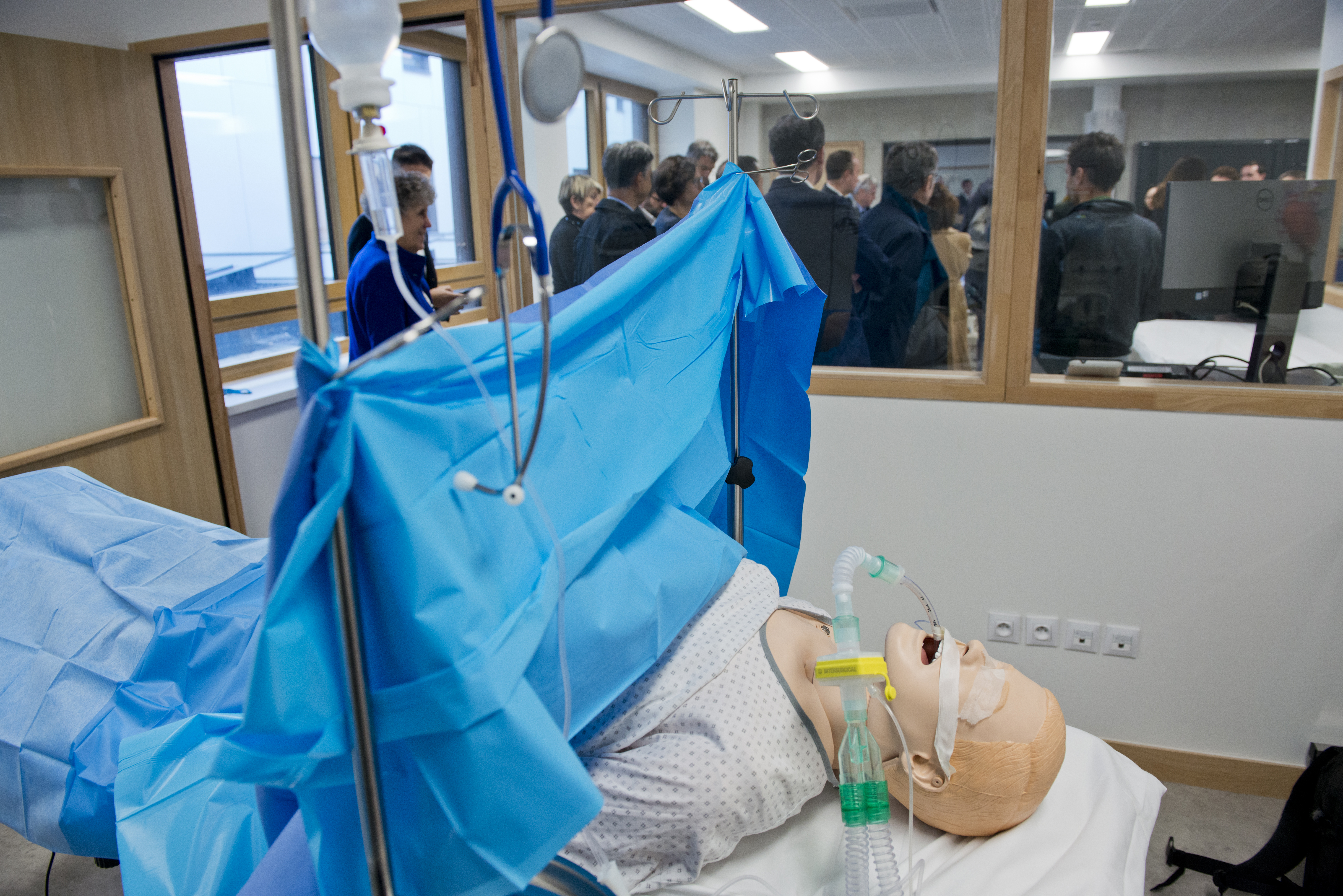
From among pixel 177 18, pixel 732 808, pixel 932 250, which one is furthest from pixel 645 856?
pixel 177 18

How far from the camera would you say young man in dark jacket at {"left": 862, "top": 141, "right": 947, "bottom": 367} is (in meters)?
2.20

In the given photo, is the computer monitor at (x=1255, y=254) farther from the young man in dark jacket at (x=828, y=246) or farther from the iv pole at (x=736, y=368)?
the iv pole at (x=736, y=368)

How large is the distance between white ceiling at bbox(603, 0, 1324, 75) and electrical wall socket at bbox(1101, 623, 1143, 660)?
136 cm

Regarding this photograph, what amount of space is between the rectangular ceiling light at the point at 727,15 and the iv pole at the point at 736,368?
60 centimetres

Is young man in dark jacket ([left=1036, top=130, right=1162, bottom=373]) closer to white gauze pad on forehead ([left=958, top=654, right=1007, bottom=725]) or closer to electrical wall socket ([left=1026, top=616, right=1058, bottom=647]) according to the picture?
electrical wall socket ([left=1026, top=616, right=1058, bottom=647])

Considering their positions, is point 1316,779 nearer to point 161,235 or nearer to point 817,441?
point 817,441

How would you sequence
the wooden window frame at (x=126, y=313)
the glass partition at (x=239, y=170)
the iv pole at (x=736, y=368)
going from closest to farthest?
1. the iv pole at (x=736, y=368)
2. the wooden window frame at (x=126, y=313)
3. the glass partition at (x=239, y=170)

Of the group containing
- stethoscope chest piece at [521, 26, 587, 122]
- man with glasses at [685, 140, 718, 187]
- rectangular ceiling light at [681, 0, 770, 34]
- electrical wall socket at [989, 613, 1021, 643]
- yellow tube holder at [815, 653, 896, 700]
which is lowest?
electrical wall socket at [989, 613, 1021, 643]

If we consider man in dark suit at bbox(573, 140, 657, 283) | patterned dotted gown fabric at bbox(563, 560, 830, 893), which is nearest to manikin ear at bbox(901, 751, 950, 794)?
patterned dotted gown fabric at bbox(563, 560, 830, 893)

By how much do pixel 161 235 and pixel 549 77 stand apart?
8.60 feet

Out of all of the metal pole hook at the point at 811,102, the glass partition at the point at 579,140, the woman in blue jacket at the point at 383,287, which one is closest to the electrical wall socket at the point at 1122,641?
the metal pole hook at the point at 811,102

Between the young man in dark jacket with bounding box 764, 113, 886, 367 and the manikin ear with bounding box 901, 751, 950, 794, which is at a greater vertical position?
the young man in dark jacket with bounding box 764, 113, 886, 367

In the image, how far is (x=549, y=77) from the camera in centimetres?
69

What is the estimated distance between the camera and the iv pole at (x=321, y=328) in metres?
0.62
